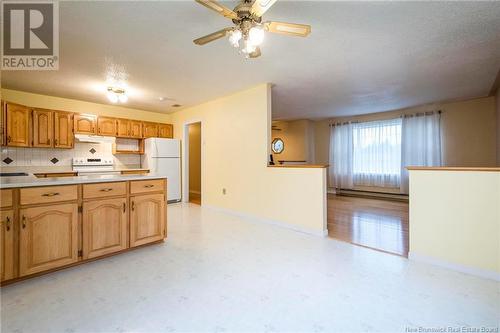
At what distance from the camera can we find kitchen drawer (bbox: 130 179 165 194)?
2.60 metres

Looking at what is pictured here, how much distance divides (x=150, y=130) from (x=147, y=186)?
3.53m

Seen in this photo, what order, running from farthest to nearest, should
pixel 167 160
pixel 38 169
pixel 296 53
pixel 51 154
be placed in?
pixel 167 160 < pixel 51 154 < pixel 38 169 < pixel 296 53

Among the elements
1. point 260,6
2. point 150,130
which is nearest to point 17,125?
point 150,130

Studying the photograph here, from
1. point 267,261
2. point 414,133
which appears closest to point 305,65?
point 267,261

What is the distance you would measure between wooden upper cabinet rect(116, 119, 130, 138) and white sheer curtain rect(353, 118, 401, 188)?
6191 mm

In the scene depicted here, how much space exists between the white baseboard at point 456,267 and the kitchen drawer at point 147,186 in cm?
305

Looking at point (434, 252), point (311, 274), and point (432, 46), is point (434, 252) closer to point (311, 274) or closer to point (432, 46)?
point (311, 274)

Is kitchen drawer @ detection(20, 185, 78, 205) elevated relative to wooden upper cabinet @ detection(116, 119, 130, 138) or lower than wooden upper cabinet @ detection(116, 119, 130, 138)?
lower

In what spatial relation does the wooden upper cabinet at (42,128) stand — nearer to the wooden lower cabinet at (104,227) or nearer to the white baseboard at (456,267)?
the wooden lower cabinet at (104,227)

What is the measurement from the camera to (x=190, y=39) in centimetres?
239

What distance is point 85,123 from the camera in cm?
476

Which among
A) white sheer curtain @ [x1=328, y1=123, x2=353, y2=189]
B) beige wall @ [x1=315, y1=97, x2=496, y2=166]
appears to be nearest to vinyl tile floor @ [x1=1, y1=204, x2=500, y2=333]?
beige wall @ [x1=315, y1=97, x2=496, y2=166]

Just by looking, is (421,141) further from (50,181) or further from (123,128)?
(123,128)
